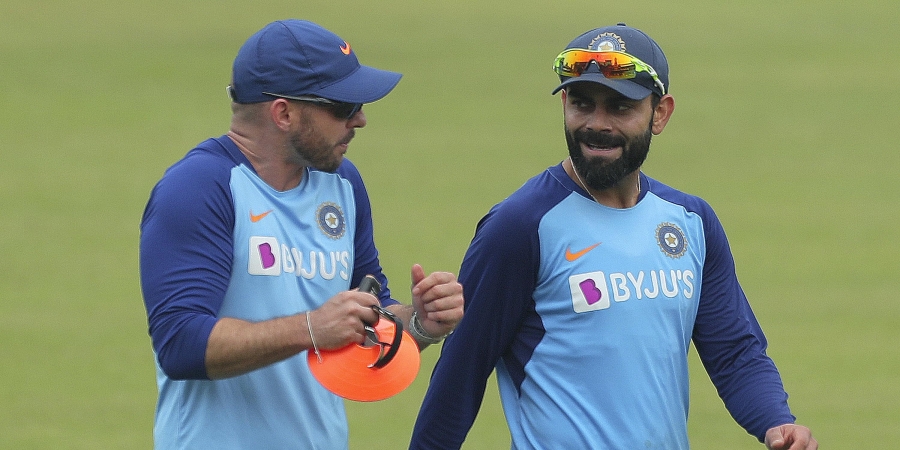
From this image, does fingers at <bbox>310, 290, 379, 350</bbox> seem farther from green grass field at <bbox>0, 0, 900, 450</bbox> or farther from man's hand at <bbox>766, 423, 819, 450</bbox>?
green grass field at <bbox>0, 0, 900, 450</bbox>

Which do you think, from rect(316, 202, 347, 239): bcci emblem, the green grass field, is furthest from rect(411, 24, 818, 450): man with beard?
the green grass field

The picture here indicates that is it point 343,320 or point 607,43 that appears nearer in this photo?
point 343,320

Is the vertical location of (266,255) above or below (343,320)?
above

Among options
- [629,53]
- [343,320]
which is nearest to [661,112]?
Result: [629,53]

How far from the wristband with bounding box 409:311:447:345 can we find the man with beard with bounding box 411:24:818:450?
21 cm

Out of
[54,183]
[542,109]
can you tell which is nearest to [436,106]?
[542,109]

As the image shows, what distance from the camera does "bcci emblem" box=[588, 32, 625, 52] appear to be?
165 inches

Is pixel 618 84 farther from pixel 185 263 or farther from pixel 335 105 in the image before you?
pixel 185 263

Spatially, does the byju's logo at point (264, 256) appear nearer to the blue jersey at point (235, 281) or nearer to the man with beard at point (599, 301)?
the blue jersey at point (235, 281)

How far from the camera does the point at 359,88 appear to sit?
4.06 meters

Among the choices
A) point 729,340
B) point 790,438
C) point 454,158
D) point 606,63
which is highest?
point 454,158

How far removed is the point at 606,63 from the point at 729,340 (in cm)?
91

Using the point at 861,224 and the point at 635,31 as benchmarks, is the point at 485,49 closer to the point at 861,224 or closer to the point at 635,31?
the point at 861,224

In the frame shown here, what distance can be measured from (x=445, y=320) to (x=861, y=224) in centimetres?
1023
